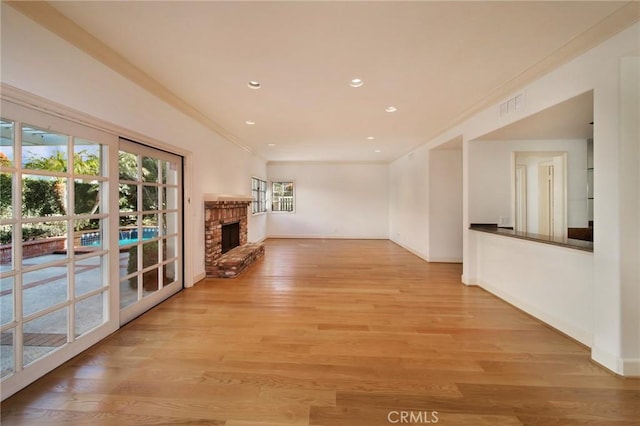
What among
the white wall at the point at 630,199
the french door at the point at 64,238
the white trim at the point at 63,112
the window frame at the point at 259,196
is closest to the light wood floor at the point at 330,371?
the french door at the point at 64,238

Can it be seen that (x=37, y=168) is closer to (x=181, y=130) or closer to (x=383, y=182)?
(x=181, y=130)

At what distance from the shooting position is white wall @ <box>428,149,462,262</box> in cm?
546

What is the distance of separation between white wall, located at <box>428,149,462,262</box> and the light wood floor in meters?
2.18

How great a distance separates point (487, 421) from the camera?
1533 millimetres

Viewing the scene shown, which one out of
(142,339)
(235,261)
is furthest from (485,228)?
(142,339)

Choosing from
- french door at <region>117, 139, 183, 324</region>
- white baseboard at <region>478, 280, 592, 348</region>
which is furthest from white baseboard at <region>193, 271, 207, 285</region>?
white baseboard at <region>478, 280, 592, 348</region>

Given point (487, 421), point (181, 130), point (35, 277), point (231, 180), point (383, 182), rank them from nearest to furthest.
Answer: point (487, 421) < point (35, 277) < point (181, 130) < point (231, 180) < point (383, 182)

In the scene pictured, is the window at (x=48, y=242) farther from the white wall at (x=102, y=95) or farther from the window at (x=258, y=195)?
the window at (x=258, y=195)

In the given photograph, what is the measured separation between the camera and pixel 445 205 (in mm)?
5500

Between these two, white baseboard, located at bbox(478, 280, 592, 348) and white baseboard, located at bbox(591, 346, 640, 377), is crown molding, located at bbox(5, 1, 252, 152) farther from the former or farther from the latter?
white baseboard, located at bbox(478, 280, 592, 348)

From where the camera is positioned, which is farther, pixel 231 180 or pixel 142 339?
pixel 231 180

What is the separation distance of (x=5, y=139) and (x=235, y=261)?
10.1 feet

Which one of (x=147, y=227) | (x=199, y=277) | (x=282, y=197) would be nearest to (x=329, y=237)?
(x=282, y=197)

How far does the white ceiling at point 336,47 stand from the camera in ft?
5.89
